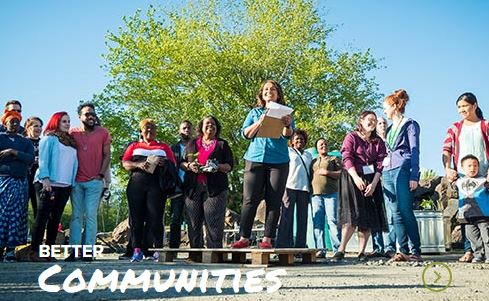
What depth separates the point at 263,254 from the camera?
7.50 m

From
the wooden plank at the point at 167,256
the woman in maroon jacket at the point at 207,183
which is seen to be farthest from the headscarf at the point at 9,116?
the wooden plank at the point at 167,256

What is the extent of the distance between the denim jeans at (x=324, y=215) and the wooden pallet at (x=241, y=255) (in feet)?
7.28

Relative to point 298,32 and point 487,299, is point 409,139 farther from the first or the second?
point 298,32

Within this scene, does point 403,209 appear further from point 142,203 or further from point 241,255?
point 142,203

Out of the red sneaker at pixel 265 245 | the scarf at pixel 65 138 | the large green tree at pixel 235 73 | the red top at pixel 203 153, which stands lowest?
the red sneaker at pixel 265 245

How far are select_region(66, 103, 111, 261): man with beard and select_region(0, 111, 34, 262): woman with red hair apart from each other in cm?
63

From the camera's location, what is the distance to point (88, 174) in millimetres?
9070

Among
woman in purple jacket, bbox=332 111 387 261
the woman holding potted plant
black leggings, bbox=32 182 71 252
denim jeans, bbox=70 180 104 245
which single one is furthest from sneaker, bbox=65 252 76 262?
the woman holding potted plant

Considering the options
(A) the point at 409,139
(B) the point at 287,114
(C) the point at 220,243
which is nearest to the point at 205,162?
(C) the point at 220,243

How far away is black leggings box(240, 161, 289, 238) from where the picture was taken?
783 cm

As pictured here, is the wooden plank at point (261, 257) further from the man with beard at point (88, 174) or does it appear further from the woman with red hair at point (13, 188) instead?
the woman with red hair at point (13, 188)

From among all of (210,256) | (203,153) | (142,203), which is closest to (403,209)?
(210,256)

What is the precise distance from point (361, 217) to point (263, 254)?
2122 mm

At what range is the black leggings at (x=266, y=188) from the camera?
7.83 meters
